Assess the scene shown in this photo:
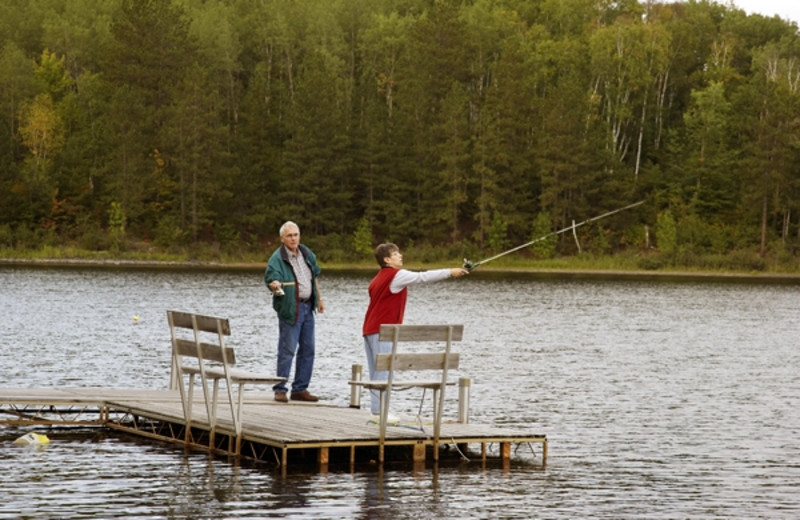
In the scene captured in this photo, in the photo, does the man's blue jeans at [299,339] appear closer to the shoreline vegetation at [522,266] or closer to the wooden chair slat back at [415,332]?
the wooden chair slat back at [415,332]

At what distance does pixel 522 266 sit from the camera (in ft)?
279

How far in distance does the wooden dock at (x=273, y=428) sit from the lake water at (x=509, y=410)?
13.6 inches

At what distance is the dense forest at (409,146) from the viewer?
85.2 meters

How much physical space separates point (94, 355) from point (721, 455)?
16.3 meters

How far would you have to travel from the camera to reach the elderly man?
16797mm

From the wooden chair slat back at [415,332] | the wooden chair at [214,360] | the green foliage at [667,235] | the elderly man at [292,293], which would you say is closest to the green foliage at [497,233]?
the green foliage at [667,235]

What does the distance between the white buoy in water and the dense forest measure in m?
66.1

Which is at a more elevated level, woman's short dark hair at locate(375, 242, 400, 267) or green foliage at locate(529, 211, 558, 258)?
green foliage at locate(529, 211, 558, 258)

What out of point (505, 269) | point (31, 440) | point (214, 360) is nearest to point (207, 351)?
point (214, 360)

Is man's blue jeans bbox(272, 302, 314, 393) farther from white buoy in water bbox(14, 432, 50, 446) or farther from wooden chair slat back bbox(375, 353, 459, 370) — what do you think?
white buoy in water bbox(14, 432, 50, 446)

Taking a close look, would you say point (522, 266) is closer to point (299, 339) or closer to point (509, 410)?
point (509, 410)

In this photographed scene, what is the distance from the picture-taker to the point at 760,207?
83812 millimetres

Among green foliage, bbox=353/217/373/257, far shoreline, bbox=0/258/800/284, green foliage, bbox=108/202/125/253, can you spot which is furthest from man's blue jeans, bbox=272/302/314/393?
green foliage, bbox=353/217/373/257

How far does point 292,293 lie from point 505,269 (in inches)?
2773
